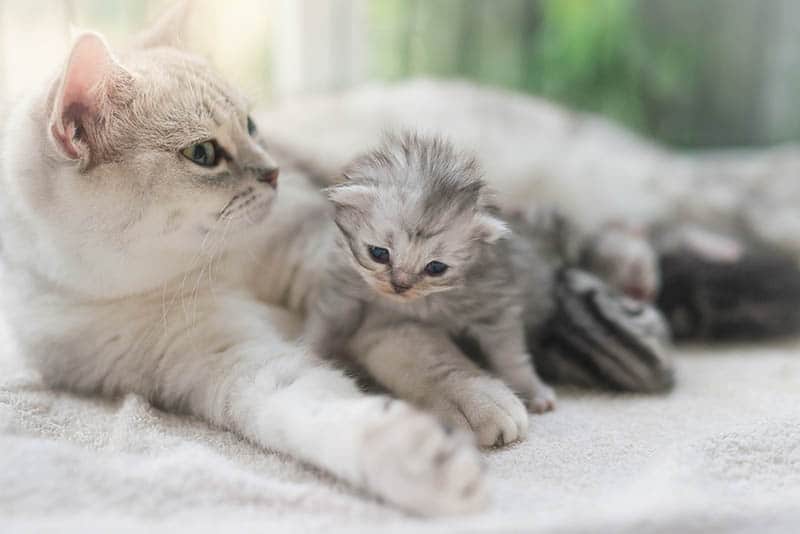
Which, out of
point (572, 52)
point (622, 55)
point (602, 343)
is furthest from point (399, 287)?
point (622, 55)

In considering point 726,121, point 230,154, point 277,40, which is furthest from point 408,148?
point 726,121

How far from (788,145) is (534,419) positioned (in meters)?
2.12

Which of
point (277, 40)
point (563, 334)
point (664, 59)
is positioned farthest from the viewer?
point (664, 59)

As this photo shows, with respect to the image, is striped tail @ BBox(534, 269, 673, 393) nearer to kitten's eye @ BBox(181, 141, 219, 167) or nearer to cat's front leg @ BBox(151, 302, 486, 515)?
cat's front leg @ BBox(151, 302, 486, 515)

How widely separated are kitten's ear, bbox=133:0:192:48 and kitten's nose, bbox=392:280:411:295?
0.67 metres

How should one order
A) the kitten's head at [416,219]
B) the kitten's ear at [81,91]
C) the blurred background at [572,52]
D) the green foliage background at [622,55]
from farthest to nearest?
the green foliage background at [622,55] → the blurred background at [572,52] → the kitten's head at [416,219] → the kitten's ear at [81,91]

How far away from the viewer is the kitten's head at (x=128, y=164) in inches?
40.6

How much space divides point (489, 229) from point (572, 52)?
1665 mm

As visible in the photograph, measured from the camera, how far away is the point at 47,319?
3.91ft

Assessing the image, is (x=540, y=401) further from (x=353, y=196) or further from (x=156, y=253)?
(x=156, y=253)

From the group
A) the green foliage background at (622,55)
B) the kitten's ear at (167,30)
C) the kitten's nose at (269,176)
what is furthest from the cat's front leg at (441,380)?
the green foliage background at (622,55)

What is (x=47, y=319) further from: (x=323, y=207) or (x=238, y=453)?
(x=323, y=207)

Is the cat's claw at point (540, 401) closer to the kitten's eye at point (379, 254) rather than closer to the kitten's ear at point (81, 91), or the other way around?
the kitten's eye at point (379, 254)

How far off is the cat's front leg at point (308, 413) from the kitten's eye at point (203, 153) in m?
0.26
